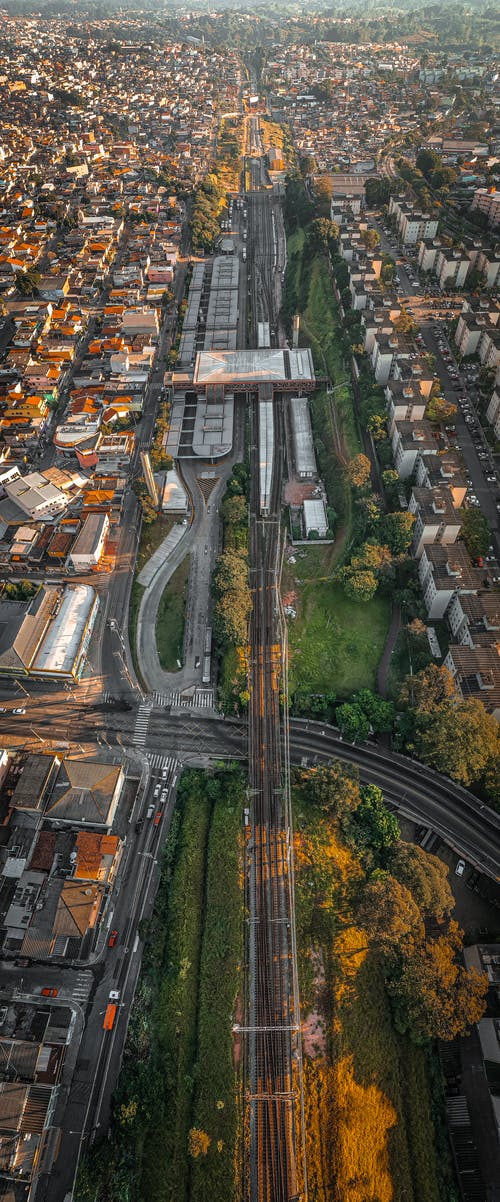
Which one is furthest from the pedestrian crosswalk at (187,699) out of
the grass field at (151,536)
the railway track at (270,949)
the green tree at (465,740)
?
the green tree at (465,740)

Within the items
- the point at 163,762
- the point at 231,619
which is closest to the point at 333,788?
the point at 163,762

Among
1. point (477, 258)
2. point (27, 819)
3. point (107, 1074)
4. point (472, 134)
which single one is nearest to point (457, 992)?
point (107, 1074)

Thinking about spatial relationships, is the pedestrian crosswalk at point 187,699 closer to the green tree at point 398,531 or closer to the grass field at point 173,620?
the grass field at point 173,620

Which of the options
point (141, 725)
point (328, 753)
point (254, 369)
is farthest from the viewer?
point (254, 369)

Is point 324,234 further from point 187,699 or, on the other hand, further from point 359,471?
point 187,699

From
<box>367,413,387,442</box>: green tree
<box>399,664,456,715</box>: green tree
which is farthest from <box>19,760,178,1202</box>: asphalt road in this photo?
<box>367,413,387,442</box>: green tree

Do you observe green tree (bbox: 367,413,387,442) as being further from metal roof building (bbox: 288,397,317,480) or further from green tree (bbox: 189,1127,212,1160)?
green tree (bbox: 189,1127,212,1160)
